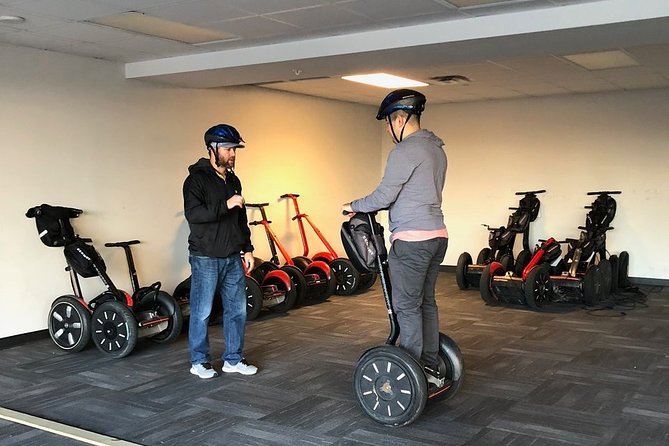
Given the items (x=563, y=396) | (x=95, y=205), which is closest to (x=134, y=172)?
(x=95, y=205)

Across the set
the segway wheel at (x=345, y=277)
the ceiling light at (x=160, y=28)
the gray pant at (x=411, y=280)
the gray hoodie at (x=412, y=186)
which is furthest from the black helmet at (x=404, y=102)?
the segway wheel at (x=345, y=277)

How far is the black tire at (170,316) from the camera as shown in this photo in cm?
546

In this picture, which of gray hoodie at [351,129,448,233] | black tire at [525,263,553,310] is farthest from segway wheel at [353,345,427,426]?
black tire at [525,263,553,310]

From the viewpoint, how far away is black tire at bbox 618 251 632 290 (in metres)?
8.03

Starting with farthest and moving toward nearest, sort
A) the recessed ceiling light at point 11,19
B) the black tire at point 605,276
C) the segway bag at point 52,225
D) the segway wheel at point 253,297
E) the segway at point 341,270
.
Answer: the segway at point 341,270
the black tire at point 605,276
the segway wheel at point 253,297
the segway bag at point 52,225
the recessed ceiling light at point 11,19

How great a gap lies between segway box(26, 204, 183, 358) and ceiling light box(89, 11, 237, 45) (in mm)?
1562

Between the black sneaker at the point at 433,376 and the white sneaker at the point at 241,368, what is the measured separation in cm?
139

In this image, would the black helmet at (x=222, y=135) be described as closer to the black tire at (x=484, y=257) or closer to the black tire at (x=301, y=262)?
the black tire at (x=301, y=262)

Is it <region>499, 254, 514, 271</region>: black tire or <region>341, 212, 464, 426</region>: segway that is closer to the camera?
<region>341, 212, 464, 426</region>: segway

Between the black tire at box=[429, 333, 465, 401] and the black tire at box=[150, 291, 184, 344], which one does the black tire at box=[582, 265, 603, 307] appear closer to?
the black tire at box=[429, 333, 465, 401]

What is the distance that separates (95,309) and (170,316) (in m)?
0.57

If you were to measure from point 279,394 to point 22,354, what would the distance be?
2.25m

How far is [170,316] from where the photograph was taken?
17.9 feet

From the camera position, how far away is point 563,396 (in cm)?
416
